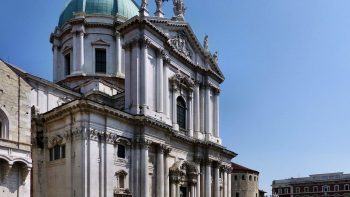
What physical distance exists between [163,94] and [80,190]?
1060 centimetres

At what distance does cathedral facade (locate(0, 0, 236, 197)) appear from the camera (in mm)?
25766

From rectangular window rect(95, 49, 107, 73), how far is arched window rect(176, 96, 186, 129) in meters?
8.37

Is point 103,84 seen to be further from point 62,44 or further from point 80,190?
point 80,190

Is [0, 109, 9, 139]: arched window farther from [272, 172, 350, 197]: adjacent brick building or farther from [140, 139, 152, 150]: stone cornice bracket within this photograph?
[272, 172, 350, 197]: adjacent brick building

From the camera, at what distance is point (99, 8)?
42562 millimetres

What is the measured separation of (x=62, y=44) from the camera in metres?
42.8

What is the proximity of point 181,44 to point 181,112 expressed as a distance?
565cm

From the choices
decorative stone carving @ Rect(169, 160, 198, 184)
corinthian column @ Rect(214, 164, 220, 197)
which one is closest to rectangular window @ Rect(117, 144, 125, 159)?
decorative stone carving @ Rect(169, 160, 198, 184)

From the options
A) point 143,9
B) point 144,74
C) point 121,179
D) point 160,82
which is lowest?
point 121,179

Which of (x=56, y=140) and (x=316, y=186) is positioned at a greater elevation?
(x=56, y=140)

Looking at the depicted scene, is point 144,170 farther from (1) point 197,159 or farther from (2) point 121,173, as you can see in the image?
(1) point 197,159

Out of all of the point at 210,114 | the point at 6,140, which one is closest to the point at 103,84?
the point at 210,114

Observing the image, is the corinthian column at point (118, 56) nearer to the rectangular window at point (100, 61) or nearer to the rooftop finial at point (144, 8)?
the rectangular window at point (100, 61)

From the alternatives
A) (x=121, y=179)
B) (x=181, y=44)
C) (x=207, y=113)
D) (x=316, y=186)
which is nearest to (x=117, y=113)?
(x=121, y=179)
